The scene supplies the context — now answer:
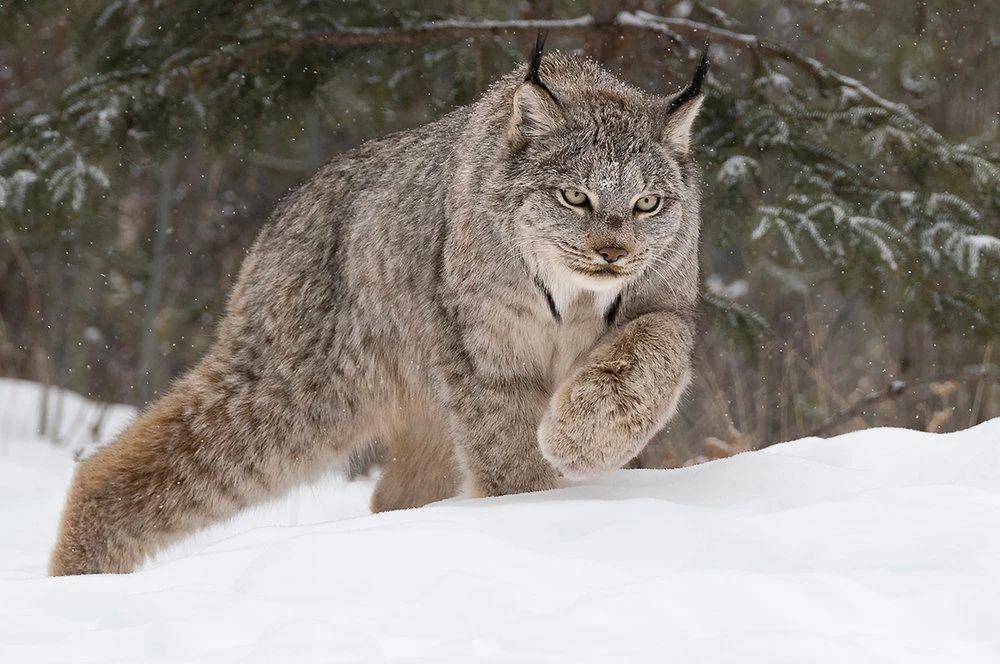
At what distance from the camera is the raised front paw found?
354 centimetres

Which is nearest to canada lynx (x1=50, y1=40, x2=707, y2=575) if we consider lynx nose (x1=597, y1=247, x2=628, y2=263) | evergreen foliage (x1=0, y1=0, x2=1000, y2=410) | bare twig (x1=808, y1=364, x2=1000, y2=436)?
lynx nose (x1=597, y1=247, x2=628, y2=263)

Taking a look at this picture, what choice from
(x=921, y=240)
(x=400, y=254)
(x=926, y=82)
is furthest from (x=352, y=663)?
(x=926, y=82)

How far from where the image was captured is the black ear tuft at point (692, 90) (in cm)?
385

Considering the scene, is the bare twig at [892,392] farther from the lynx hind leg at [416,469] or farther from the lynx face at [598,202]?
the lynx face at [598,202]

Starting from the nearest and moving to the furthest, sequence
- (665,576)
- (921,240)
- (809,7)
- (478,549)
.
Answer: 1. (665,576)
2. (478,549)
3. (921,240)
4. (809,7)

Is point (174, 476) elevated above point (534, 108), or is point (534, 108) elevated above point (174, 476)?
point (534, 108)

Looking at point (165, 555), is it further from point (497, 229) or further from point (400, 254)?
point (497, 229)

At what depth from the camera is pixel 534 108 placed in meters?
3.86

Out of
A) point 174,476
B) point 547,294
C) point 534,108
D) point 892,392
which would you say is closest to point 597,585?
point 547,294

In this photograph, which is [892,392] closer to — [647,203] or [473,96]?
[473,96]

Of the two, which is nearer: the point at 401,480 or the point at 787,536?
the point at 787,536

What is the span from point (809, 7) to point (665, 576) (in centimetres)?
473

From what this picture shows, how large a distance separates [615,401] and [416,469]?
122cm

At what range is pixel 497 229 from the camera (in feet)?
12.7
